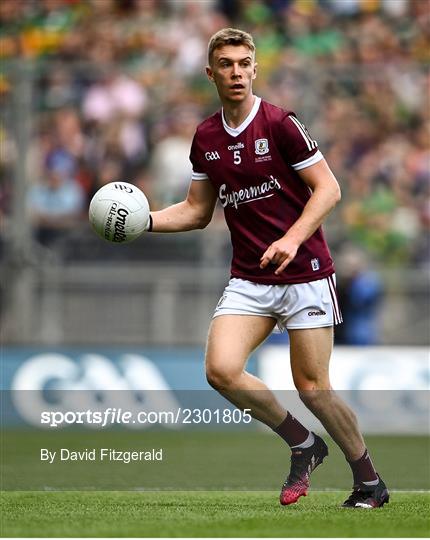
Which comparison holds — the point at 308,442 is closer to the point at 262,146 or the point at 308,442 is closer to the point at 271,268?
the point at 271,268

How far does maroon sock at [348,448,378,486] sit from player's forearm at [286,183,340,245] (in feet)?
4.36

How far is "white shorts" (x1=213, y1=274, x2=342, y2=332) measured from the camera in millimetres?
7270

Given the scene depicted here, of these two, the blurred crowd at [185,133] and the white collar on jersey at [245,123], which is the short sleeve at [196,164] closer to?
the white collar on jersey at [245,123]

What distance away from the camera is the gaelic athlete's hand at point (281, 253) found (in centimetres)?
692

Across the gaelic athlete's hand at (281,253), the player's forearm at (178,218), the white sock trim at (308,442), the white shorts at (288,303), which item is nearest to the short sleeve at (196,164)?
the player's forearm at (178,218)

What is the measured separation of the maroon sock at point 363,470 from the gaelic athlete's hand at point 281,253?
1235 millimetres

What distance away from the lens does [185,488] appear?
8875mm

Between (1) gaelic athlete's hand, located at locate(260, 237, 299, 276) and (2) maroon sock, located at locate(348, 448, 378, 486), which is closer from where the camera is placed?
(1) gaelic athlete's hand, located at locate(260, 237, 299, 276)

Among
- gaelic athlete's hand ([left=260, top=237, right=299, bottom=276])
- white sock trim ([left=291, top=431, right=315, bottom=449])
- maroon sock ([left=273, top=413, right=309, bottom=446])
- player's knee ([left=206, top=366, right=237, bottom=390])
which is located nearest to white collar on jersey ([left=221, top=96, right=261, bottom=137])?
gaelic athlete's hand ([left=260, top=237, right=299, bottom=276])

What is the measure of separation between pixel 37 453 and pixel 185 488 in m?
2.64

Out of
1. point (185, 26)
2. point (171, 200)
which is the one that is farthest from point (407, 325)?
point (185, 26)

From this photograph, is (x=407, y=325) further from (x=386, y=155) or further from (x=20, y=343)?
(x=20, y=343)

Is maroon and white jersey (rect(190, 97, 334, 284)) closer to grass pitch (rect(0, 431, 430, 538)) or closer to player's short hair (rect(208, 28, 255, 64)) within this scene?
player's short hair (rect(208, 28, 255, 64))

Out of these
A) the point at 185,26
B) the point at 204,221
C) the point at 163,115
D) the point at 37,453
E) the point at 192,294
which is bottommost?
the point at 37,453
